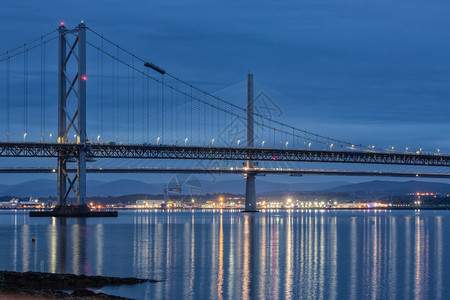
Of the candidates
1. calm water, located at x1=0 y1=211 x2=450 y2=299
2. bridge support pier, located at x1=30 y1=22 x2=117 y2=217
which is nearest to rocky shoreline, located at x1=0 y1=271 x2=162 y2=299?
calm water, located at x1=0 y1=211 x2=450 y2=299

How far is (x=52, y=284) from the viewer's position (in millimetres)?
20672

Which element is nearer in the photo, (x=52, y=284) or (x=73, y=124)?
(x=52, y=284)

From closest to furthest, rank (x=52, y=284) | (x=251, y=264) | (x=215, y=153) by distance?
(x=52, y=284) < (x=251, y=264) < (x=215, y=153)

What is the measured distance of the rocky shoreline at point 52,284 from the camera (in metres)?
17.8

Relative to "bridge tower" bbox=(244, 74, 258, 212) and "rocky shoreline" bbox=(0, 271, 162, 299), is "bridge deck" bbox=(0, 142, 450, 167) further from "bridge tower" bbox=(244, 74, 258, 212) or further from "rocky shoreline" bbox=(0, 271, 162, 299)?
"rocky shoreline" bbox=(0, 271, 162, 299)

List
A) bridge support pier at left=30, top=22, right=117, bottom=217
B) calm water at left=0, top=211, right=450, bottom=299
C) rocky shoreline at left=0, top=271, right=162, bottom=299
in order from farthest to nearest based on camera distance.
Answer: bridge support pier at left=30, top=22, right=117, bottom=217 → calm water at left=0, top=211, right=450, bottom=299 → rocky shoreline at left=0, top=271, right=162, bottom=299

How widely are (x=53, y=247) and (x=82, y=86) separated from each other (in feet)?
105

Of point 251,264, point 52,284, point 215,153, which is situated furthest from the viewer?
point 215,153

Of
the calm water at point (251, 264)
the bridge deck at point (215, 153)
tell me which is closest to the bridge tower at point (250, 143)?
the bridge deck at point (215, 153)

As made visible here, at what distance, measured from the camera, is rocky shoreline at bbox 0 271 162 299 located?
703 inches

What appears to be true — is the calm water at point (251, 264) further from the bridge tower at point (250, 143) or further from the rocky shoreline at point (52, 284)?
the bridge tower at point (250, 143)

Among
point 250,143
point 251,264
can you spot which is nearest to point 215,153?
point 250,143

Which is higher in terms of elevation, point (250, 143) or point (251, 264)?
point (250, 143)

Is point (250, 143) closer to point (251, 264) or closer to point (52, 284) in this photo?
point (251, 264)
